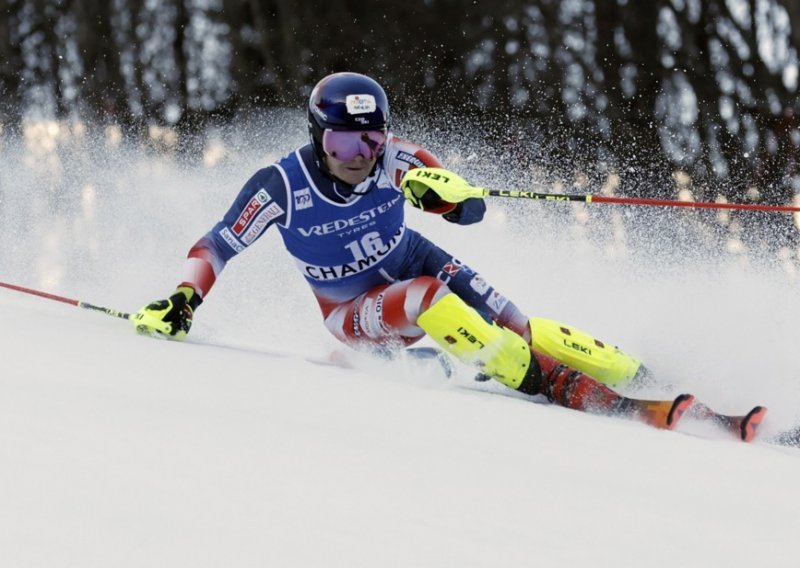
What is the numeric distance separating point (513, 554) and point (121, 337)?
256cm

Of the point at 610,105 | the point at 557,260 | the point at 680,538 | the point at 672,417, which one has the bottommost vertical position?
the point at 680,538

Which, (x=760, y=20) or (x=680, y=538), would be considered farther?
(x=760, y=20)

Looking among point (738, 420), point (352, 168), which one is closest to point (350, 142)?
point (352, 168)

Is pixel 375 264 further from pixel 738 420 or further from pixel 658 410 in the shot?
pixel 738 420

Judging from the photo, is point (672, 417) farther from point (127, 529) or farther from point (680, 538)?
point (127, 529)

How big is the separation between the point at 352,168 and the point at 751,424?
1.75m

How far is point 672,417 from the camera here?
386 centimetres

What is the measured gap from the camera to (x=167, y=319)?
175 inches

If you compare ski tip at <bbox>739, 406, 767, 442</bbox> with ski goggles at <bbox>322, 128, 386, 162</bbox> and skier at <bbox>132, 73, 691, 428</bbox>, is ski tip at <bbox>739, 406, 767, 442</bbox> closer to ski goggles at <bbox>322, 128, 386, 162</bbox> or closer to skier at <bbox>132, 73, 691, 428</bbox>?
skier at <bbox>132, 73, 691, 428</bbox>

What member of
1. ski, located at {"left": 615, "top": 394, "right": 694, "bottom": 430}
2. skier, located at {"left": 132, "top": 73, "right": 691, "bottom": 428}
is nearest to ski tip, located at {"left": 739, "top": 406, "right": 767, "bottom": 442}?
ski, located at {"left": 615, "top": 394, "right": 694, "bottom": 430}

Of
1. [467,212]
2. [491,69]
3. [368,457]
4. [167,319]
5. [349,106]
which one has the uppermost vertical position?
[491,69]

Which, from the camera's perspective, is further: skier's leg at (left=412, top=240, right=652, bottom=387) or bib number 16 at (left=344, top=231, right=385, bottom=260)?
bib number 16 at (left=344, top=231, right=385, bottom=260)

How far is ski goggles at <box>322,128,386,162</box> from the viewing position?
14.7ft

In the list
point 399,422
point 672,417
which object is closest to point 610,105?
point 672,417
